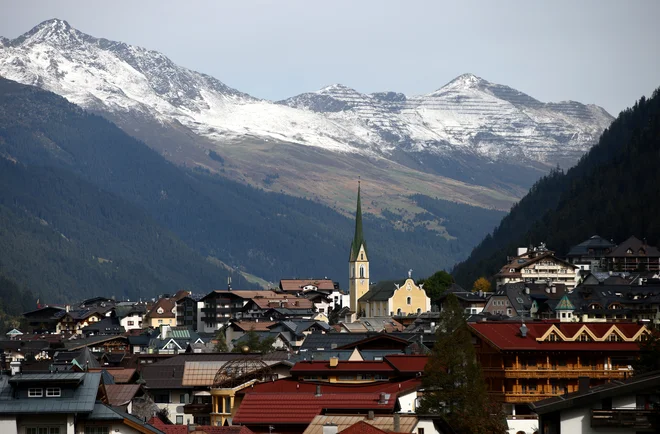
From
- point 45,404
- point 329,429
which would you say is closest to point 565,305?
point 329,429

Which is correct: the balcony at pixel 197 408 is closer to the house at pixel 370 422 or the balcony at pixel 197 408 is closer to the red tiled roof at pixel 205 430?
the house at pixel 370 422

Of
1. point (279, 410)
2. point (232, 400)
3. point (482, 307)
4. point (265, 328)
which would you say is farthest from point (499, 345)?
point (482, 307)

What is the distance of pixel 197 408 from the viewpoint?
90.4m

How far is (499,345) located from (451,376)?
68.7 ft

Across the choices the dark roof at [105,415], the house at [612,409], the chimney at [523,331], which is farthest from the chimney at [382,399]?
the house at [612,409]

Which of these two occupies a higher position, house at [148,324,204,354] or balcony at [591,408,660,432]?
house at [148,324,204,354]

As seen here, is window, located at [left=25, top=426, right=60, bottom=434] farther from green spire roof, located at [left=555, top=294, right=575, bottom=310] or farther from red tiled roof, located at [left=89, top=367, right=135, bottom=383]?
green spire roof, located at [left=555, top=294, right=575, bottom=310]

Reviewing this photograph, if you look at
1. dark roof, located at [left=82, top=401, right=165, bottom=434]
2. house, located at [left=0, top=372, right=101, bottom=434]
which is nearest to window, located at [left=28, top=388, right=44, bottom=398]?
house, located at [left=0, top=372, right=101, bottom=434]

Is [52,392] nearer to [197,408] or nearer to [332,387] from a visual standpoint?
[332,387]

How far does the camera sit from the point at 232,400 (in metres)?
84.9

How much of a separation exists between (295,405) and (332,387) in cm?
1051

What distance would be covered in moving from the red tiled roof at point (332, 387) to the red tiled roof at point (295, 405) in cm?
383

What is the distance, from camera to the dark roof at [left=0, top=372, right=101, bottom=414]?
5609 cm

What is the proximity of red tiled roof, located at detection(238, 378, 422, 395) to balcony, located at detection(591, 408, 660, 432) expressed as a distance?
32.7 m
